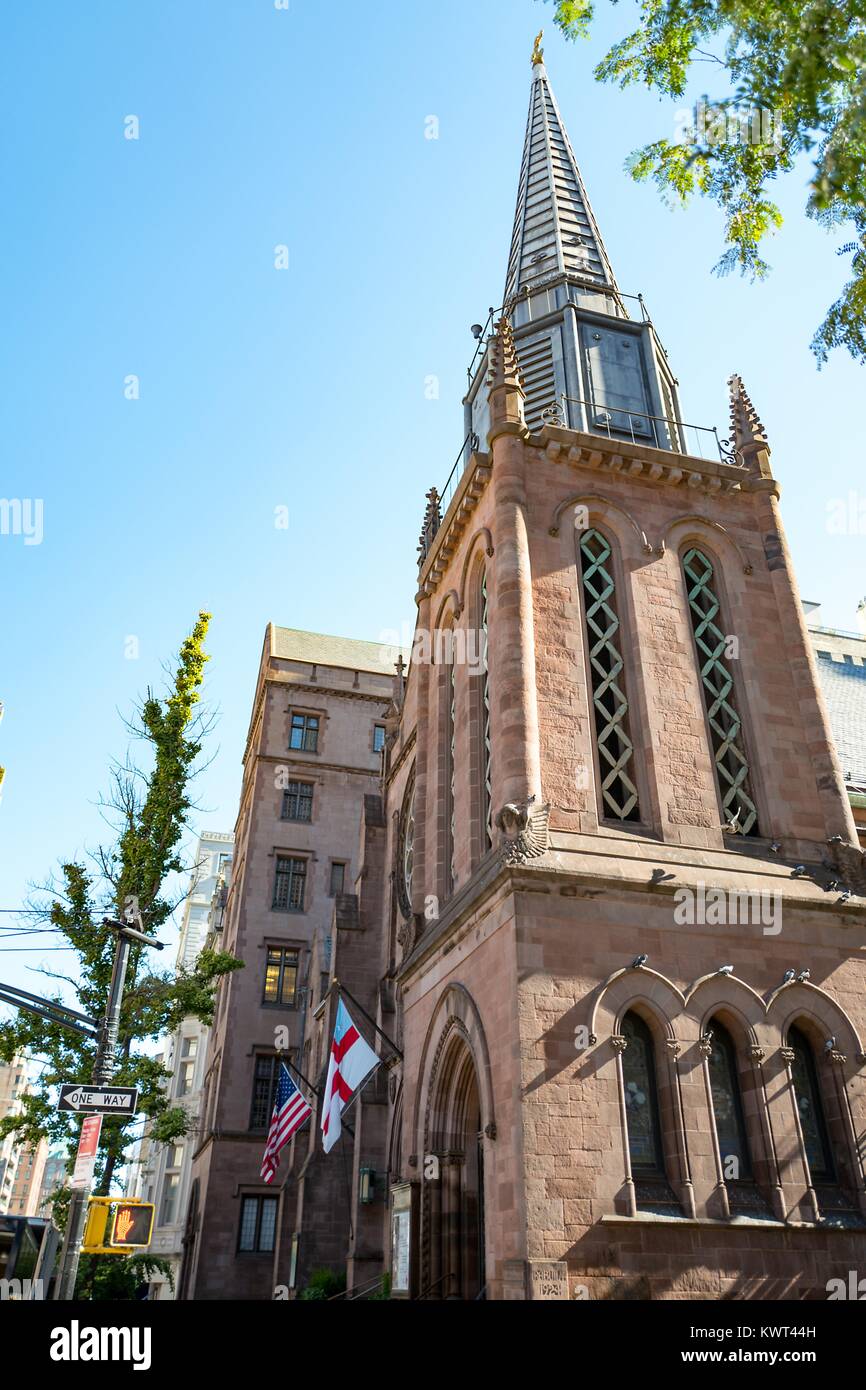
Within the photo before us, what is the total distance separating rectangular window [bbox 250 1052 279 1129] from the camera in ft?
111

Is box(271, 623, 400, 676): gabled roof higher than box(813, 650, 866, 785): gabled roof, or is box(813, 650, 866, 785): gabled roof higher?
box(271, 623, 400, 676): gabled roof

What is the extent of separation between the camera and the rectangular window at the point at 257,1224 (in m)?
32.2

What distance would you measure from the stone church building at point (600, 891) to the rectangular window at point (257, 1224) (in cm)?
612

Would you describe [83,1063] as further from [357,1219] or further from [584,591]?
[584,591]

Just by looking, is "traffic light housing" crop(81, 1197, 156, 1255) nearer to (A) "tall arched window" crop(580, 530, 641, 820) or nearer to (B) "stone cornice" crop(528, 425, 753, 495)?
(A) "tall arched window" crop(580, 530, 641, 820)

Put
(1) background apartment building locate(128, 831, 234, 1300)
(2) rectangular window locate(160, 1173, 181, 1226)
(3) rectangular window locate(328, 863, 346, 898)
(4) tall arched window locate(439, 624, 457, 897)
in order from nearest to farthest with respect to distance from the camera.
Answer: (4) tall arched window locate(439, 624, 457, 897), (3) rectangular window locate(328, 863, 346, 898), (1) background apartment building locate(128, 831, 234, 1300), (2) rectangular window locate(160, 1173, 181, 1226)

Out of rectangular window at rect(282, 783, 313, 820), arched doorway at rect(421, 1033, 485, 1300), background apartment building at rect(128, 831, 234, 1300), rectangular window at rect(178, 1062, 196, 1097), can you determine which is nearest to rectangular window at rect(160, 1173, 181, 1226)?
background apartment building at rect(128, 831, 234, 1300)

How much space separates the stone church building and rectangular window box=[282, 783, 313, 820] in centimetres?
1305

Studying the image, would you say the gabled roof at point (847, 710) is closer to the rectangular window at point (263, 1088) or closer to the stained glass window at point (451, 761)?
the stained glass window at point (451, 761)

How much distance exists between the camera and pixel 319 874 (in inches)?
1535

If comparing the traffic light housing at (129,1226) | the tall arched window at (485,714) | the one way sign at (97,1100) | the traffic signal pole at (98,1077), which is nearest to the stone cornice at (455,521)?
the tall arched window at (485,714)

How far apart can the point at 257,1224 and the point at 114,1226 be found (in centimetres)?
2207
